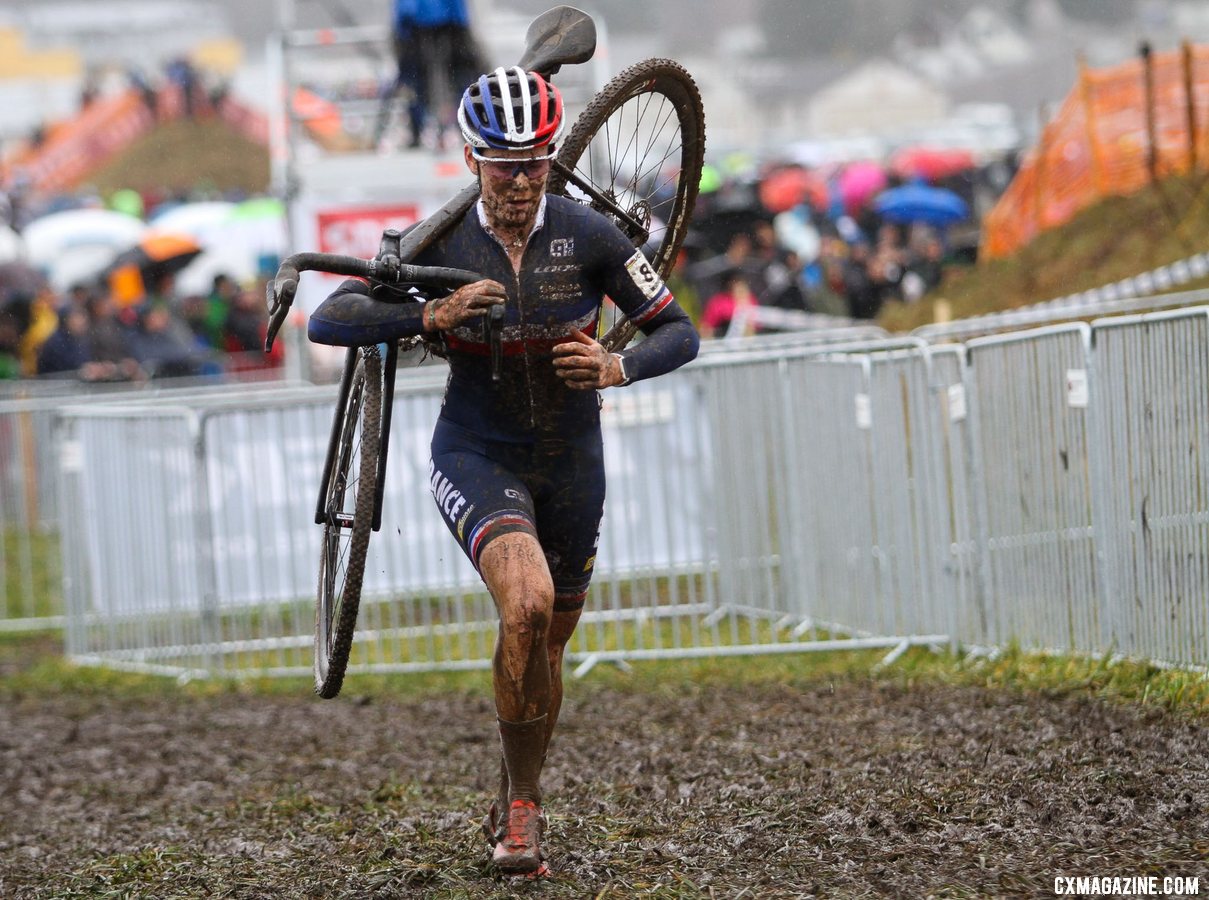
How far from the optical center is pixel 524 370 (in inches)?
234

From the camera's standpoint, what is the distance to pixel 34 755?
976 centimetres

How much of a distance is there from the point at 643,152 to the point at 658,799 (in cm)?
265

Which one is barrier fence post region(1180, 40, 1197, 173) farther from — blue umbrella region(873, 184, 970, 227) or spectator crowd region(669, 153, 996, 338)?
blue umbrella region(873, 184, 970, 227)

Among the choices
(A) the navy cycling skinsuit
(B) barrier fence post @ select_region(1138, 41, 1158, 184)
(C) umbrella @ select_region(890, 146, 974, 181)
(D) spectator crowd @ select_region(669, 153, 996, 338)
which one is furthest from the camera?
(C) umbrella @ select_region(890, 146, 974, 181)

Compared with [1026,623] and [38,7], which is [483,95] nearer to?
[1026,623]

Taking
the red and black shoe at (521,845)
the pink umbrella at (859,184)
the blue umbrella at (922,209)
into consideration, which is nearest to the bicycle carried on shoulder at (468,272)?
the red and black shoe at (521,845)

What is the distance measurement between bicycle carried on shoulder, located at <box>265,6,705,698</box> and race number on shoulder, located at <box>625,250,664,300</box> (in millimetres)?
484

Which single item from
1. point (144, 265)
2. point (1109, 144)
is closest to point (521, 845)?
point (1109, 144)

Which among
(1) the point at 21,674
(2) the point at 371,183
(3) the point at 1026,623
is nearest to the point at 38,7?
(2) the point at 371,183

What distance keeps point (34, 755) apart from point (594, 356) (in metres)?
5.52

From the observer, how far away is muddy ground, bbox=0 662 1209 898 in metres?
5.88

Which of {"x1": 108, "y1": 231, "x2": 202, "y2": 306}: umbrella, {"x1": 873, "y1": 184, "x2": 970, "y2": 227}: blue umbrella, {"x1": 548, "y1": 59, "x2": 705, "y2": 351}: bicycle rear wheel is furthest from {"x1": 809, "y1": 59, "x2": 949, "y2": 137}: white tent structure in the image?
{"x1": 548, "y1": 59, "x2": 705, "y2": 351}: bicycle rear wheel

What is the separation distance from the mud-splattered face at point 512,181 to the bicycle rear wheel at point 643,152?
57 cm

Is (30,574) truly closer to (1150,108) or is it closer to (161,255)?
(161,255)
